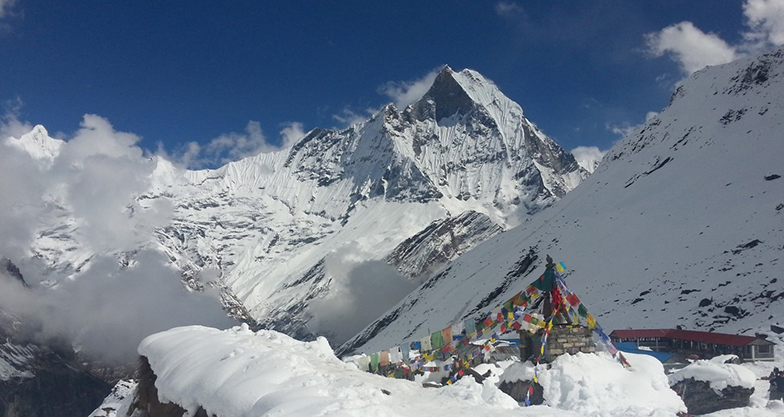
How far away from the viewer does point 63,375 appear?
7653 inches

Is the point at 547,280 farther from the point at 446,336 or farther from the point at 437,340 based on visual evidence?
the point at 437,340

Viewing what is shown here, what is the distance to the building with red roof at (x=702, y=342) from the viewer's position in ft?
121

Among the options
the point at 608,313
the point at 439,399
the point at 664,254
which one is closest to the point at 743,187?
the point at 664,254

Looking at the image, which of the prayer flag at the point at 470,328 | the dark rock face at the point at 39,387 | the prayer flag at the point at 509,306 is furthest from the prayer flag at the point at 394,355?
the dark rock face at the point at 39,387

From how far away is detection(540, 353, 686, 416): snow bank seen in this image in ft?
51.2

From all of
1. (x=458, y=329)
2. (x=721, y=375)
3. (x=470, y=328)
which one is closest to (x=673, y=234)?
(x=458, y=329)

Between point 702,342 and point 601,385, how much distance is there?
3262cm

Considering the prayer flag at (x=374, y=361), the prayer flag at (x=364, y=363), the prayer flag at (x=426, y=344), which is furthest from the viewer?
the prayer flag at (x=426, y=344)

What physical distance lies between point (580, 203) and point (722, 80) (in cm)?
4164

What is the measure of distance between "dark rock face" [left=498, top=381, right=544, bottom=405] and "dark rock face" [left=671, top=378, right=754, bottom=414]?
6109mm

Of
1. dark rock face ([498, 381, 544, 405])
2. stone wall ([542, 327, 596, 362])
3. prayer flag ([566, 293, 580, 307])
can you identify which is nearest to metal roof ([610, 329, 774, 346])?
prayer flag ([566, 293, 580, 307])

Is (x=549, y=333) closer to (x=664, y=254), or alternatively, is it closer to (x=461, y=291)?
(x=664, y=254)

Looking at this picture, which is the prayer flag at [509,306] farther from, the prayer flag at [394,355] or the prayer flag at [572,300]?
the prayer flag at [394,355]

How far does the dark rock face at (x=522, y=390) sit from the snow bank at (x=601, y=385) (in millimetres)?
215
